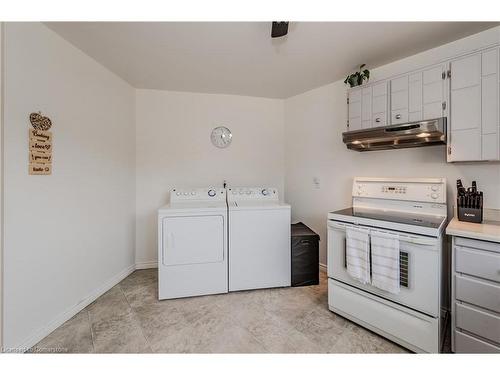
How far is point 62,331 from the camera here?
6.09 feet

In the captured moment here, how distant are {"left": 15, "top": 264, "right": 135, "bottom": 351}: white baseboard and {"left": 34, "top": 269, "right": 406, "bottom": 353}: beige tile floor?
4cm

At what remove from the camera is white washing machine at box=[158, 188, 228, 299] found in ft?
7.59

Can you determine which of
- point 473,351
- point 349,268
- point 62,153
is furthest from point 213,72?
point 473,351

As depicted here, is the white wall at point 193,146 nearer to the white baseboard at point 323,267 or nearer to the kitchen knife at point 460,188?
the white baseboard at point 323,267

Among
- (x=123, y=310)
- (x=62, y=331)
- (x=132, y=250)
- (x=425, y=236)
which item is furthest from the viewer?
(x=132, y=250)

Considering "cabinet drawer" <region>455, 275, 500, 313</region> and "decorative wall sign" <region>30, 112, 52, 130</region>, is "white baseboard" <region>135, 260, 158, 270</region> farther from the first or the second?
"cabinet drawer" <region>455, 275, 500, 313</region>

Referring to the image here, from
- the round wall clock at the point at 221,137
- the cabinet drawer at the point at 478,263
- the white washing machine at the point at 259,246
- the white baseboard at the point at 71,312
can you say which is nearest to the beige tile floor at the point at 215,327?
the white baseboard at the point at 71,312

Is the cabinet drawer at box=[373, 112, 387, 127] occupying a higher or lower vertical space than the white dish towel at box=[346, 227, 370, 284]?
higher

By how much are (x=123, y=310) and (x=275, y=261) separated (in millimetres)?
1591

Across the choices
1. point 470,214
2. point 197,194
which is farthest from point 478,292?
point 197,194

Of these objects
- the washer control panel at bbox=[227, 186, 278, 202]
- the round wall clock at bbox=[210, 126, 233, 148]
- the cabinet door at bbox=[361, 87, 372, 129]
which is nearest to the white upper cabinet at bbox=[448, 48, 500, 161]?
the cabinet door at bbox=[361, 87, 372, 129]

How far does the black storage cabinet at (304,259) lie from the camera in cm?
262

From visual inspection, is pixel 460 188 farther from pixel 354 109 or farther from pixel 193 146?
pixel 193 146
